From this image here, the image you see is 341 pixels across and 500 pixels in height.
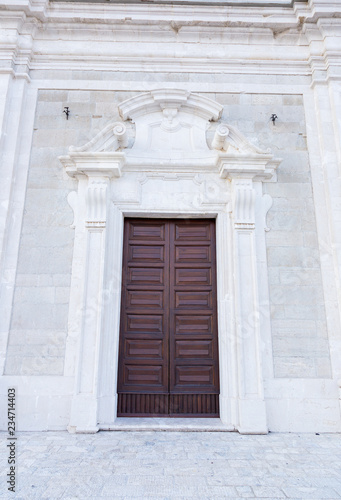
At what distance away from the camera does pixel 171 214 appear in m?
5.39

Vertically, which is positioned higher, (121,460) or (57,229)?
(57,229)

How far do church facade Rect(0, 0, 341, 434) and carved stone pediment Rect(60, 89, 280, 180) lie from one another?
0.02 meters

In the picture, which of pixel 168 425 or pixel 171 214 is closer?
pixel 168 425

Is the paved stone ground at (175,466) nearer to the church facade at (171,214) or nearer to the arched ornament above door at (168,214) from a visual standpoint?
the church facade at (171,214)

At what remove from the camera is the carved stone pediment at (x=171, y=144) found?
5242mm

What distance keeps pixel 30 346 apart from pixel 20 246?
1.40m

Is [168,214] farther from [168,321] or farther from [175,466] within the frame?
[175,466]

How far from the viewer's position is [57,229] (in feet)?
17.2

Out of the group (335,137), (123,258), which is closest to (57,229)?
(123,258)

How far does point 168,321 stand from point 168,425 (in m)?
1.32

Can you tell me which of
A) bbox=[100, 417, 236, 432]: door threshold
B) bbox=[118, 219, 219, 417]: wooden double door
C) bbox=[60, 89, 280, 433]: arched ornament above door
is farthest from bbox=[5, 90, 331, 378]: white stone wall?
A: bbox=[100, 417, 236, 432]: door threshold

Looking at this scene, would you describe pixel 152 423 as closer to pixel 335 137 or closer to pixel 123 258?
pixel 123 258

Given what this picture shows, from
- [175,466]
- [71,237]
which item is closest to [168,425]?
[175,466]

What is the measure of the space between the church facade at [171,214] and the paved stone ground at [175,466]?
1.19 feet
